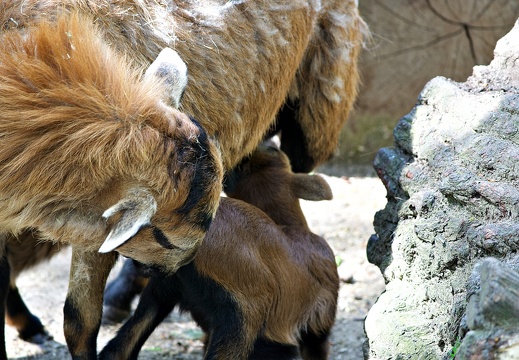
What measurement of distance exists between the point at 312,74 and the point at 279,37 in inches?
30.0

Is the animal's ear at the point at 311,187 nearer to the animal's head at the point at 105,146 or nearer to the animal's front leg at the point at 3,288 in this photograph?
the animal's head at the point at 105,146

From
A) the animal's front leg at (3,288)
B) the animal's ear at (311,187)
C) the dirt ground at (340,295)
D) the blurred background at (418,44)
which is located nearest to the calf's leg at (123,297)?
the dirt ground at (340,295)

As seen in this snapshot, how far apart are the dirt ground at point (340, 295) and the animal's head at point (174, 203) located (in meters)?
1.83

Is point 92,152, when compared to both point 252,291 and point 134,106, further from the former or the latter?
point 252,291

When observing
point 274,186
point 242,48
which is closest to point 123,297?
point 274,186

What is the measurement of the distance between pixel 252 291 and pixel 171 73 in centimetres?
120

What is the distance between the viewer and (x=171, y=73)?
3914mm

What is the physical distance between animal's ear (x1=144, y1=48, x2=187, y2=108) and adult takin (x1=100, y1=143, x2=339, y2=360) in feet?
2.51

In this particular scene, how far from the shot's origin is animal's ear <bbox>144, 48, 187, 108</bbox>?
152 inches

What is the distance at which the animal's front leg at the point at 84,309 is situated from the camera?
4.48m

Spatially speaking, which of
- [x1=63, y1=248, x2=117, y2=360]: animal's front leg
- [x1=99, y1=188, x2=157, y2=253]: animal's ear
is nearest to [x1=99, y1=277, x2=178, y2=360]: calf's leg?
[x1=63, y1=248, x2=117, y2=360]: animal's front leg

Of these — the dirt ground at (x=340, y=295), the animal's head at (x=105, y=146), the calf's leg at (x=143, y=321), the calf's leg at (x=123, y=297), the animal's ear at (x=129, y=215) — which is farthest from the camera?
the calf's leg at (x=123, y=297)

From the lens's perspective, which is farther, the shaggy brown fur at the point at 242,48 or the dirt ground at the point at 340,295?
the dirt ground at the point at 340,295

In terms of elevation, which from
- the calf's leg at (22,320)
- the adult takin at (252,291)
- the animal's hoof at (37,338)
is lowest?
the animal's hoof at (37,338)
